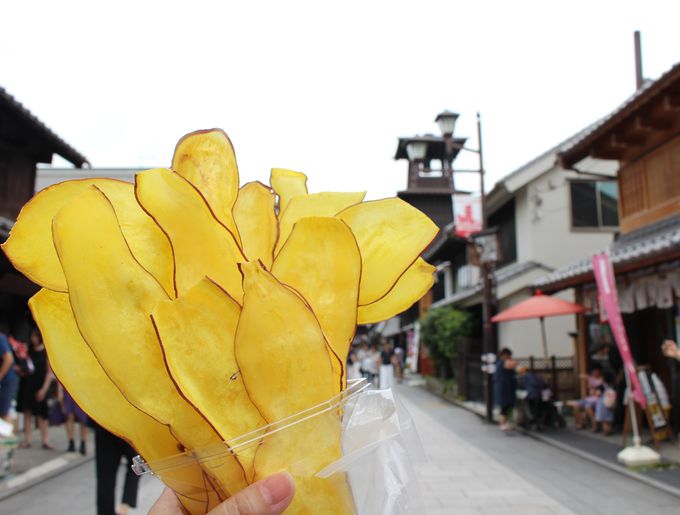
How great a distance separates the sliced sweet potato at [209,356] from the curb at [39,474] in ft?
23.9

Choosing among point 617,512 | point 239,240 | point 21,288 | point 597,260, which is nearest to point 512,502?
point 617,512

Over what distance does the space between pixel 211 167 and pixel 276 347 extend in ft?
1.19

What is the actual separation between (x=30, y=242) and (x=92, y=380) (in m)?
0.25

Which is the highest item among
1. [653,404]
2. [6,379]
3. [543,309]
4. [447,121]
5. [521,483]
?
[447,121]

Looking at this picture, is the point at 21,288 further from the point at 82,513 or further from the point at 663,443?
the point at 663,443

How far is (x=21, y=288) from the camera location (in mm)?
12852

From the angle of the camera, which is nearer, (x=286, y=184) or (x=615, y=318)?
(x=286, y=184)

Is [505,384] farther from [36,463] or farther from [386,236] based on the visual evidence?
[386,236]

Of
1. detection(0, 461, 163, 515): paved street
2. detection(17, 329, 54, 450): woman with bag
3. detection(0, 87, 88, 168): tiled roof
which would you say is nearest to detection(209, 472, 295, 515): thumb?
detection(0, 461, 163, 515): paved street

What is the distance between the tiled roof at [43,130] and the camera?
10.1m

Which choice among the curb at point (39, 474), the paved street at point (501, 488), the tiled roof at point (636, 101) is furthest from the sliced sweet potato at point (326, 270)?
the tiled roof at point (636, 101)

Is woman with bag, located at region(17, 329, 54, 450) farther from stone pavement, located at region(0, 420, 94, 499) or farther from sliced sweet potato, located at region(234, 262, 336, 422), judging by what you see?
sliced sweet potato, located at region(234, 262, 336, 422)

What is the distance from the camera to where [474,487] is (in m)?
7.39

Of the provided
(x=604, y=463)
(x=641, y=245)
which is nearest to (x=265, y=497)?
(x=604, y=463)
